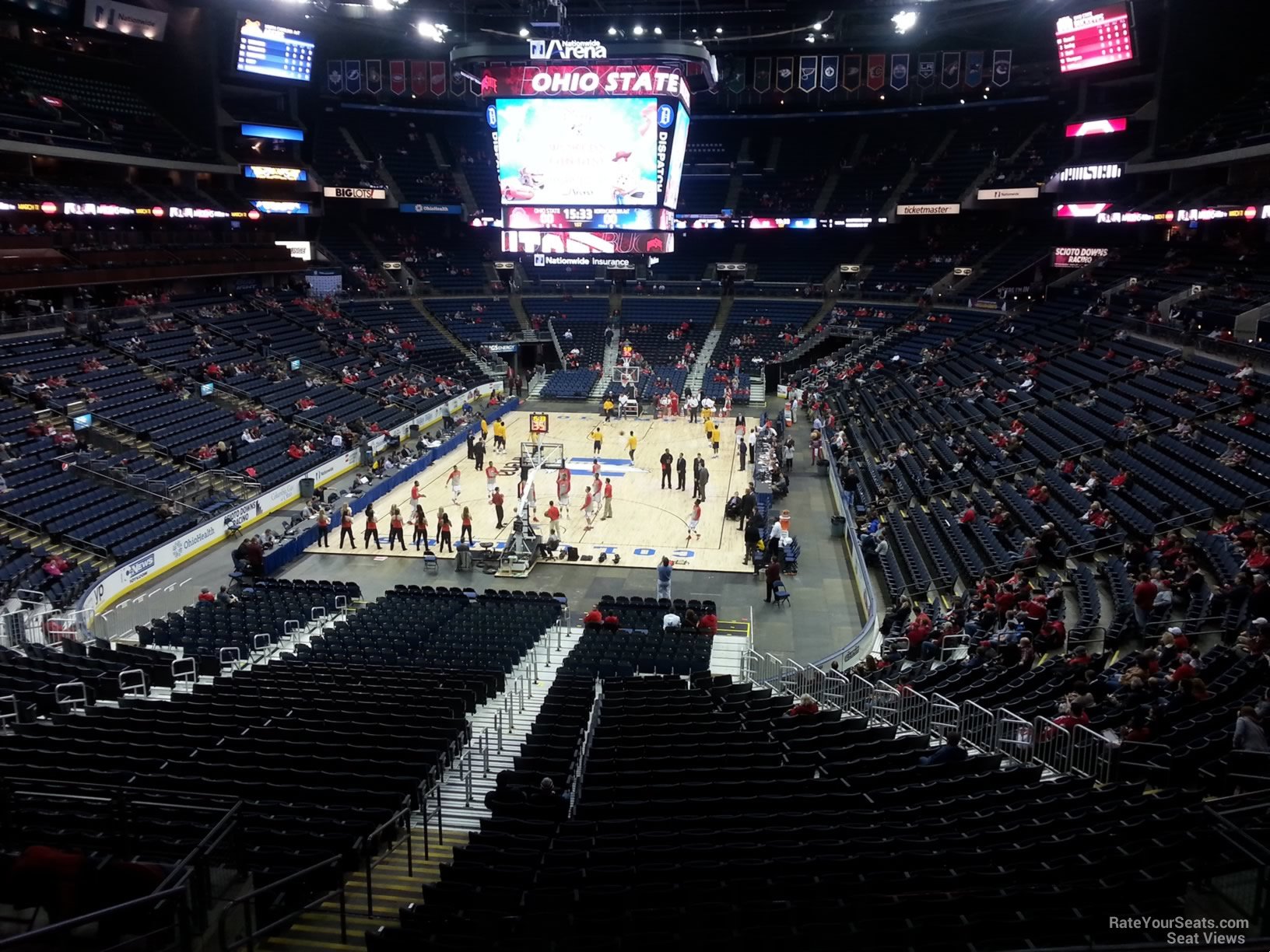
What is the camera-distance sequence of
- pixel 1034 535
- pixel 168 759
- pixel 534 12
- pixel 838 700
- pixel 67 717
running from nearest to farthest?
pixel 168 759 < pixel 67 717 < pixel 838 700 < pixel 1034 535 < pixel 534 12

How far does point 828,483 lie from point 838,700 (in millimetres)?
18073

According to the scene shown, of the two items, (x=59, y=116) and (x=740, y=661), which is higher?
(x=59, y=116)

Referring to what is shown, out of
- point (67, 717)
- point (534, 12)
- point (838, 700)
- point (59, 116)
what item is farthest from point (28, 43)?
point (838, 700)

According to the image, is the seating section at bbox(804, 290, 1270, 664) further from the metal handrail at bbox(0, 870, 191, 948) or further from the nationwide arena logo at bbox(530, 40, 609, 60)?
the nationwide arena logo at bbox(530, 40, 609, 60)

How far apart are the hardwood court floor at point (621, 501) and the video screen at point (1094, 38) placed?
24647 mm

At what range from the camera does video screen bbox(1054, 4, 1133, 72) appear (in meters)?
42.1

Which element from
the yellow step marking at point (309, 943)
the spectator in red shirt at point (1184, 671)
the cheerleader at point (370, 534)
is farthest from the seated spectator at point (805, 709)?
the cheerleader at point (370, 534)

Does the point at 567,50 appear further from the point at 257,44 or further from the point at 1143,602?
the point at 257,44

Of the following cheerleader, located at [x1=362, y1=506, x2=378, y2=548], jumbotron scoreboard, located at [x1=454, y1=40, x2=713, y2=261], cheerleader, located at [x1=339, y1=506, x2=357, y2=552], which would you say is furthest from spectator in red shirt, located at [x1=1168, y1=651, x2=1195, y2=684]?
jumbotron scoreboard, located at [x1=454, y1=40, x2=713, y2=261]

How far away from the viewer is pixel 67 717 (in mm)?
11602

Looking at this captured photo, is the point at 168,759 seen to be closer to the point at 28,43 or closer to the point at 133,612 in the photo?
the point at 133,612

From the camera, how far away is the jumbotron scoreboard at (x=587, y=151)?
32.1 metres

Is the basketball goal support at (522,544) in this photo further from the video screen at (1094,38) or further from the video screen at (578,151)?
the video screen at (1094,38)

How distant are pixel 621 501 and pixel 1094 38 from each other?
110ft
